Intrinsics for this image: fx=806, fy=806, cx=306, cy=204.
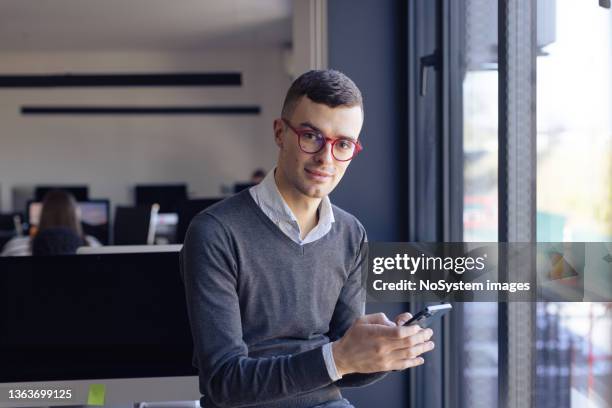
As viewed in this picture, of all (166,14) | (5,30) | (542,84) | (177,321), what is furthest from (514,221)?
(5,30)

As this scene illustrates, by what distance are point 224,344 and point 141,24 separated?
8101 mm

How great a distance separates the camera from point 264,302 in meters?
1.66

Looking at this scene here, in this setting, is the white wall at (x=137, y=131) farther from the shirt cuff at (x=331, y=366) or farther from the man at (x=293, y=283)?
the shirt cuff at (x=331, y=366)

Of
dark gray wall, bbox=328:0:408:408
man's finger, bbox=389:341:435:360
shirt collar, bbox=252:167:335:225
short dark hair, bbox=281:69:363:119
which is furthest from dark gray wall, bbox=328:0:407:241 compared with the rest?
man's finger, bbox=389:341:435:360

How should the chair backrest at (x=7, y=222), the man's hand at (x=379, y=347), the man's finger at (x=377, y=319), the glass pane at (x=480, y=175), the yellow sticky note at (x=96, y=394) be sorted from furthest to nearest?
the chair backrest at (x=7, y=222), the yellow sticky note at (x=96, y=394), the glass pane at (x=480, y=175), the man's finger at (x=377, y=319), the man's hand at (x=379, y=347)

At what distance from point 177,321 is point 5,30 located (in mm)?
7975

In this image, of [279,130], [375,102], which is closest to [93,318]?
[279,130]

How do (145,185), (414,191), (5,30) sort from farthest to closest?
(145,185) → (5,30) → (414,191)

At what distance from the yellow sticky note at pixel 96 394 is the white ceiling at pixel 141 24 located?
19.5ft

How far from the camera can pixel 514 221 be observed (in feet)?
6.61

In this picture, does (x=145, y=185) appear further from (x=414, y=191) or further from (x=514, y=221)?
(x=514, y=221)

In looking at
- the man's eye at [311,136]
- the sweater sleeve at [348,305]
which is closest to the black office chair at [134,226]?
the sweater sleeve at [348,305]

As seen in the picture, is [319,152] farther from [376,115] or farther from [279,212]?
[376,115]

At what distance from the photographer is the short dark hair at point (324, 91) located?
5.25ft
